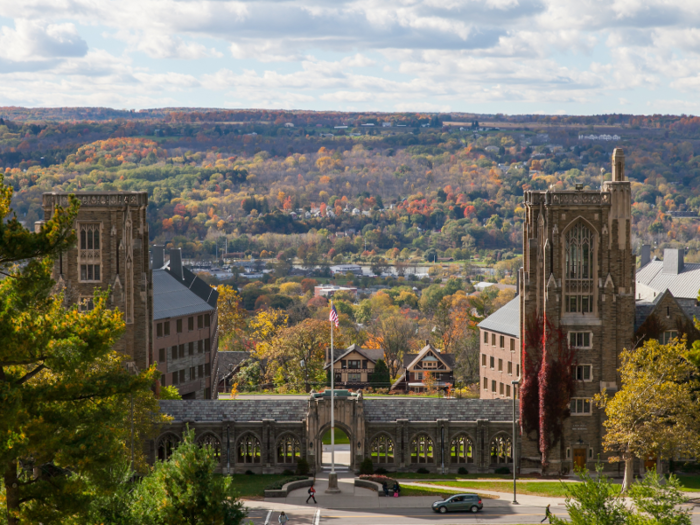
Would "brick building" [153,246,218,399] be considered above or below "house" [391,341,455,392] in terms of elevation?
above

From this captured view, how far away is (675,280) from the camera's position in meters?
99.8

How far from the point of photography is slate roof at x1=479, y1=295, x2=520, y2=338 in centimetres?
8936

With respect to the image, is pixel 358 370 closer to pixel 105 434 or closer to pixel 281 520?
pixel 281 520

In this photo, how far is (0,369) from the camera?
35312 millimetres

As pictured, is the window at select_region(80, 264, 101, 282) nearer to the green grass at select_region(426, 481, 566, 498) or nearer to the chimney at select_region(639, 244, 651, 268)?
the green grass at select_region(426, 481, 566, 498)

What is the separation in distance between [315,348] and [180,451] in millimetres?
74636

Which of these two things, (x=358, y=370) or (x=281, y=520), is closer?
(x=281, y=520)

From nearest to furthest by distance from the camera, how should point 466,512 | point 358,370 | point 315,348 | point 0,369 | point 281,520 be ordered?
point 0,369
point 281,520
point 466,512
point 315,348
point 358,370

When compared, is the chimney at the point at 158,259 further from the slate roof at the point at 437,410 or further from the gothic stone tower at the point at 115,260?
the slate roof at the point at 437,410

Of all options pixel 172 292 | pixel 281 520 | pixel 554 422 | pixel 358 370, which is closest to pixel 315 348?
pixel 358 370

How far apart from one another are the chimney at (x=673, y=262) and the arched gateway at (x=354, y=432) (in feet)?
121

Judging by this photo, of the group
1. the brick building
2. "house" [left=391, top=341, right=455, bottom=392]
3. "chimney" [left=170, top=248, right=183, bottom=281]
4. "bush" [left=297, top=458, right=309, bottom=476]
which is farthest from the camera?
"house" [left=391, top=341, right=455, bottom=392]

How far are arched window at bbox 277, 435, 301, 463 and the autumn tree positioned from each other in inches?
950

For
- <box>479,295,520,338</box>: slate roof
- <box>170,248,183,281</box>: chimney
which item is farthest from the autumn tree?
<box>170,248,183,281</box>: chimney
